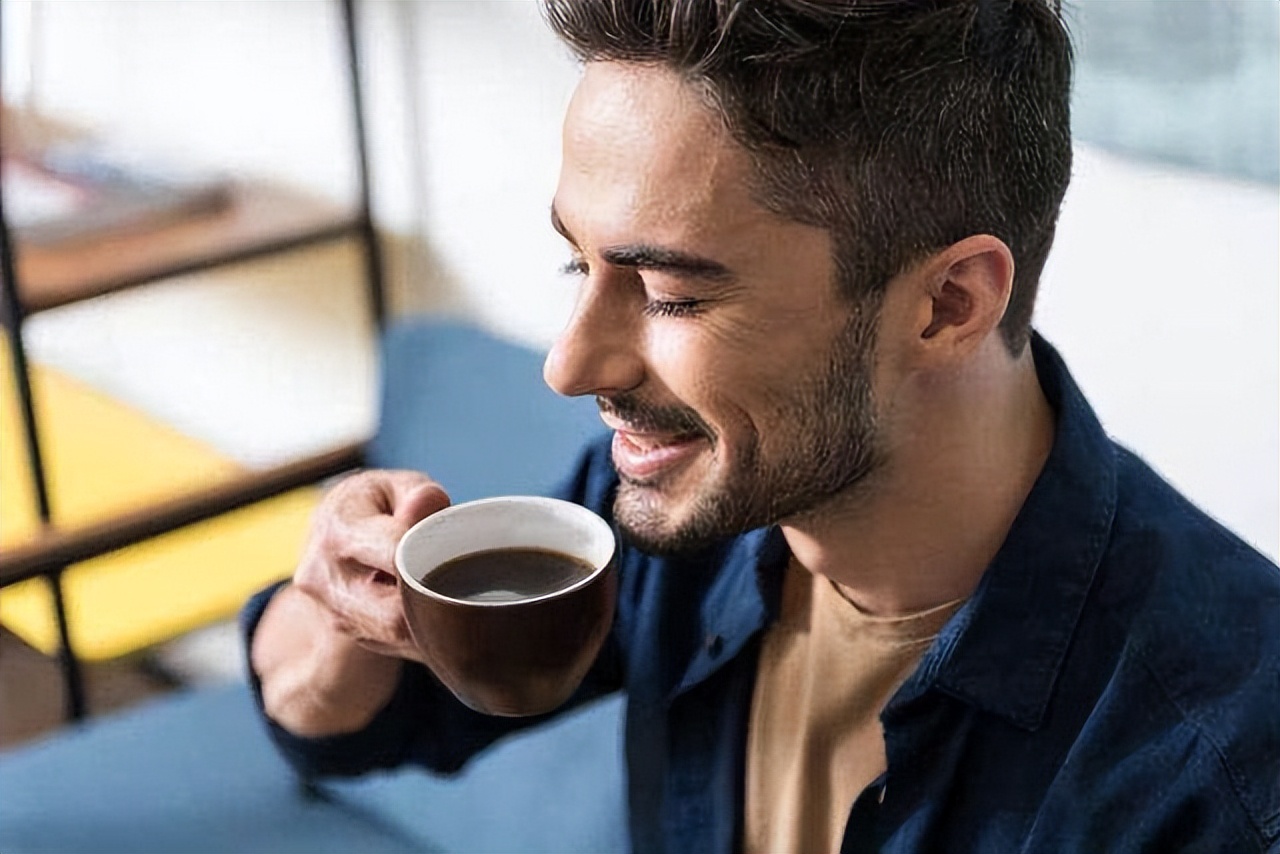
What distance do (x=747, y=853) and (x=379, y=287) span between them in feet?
3.81

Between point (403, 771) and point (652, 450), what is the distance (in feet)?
2.62

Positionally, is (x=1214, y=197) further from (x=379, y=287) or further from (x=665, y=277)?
(x=379, y=287)

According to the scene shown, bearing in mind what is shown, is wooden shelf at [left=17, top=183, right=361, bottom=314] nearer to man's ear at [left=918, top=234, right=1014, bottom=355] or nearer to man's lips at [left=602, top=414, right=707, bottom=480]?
man's lips at [left=602, top=414, right=707, bottom=480]

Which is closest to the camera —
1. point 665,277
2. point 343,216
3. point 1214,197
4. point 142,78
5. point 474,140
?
point 665,277

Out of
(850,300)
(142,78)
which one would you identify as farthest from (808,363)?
(142,78)

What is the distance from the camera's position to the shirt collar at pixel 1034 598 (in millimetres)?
993

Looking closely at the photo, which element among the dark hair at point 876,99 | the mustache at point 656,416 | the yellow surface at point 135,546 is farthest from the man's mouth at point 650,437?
the yellow surface at point 135,546

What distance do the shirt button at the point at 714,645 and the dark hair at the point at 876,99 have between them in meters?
0.29

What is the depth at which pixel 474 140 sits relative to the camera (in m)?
1.94

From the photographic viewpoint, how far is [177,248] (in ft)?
6.72

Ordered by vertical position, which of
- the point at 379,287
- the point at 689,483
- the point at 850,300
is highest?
the point at 850,300

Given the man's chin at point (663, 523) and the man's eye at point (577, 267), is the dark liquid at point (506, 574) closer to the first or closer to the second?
the man's chin at point (663, 523)

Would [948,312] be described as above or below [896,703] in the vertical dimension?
above

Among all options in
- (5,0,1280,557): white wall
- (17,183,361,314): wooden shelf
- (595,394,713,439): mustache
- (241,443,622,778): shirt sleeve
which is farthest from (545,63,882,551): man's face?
(17,183,361,314): wooden shelf
